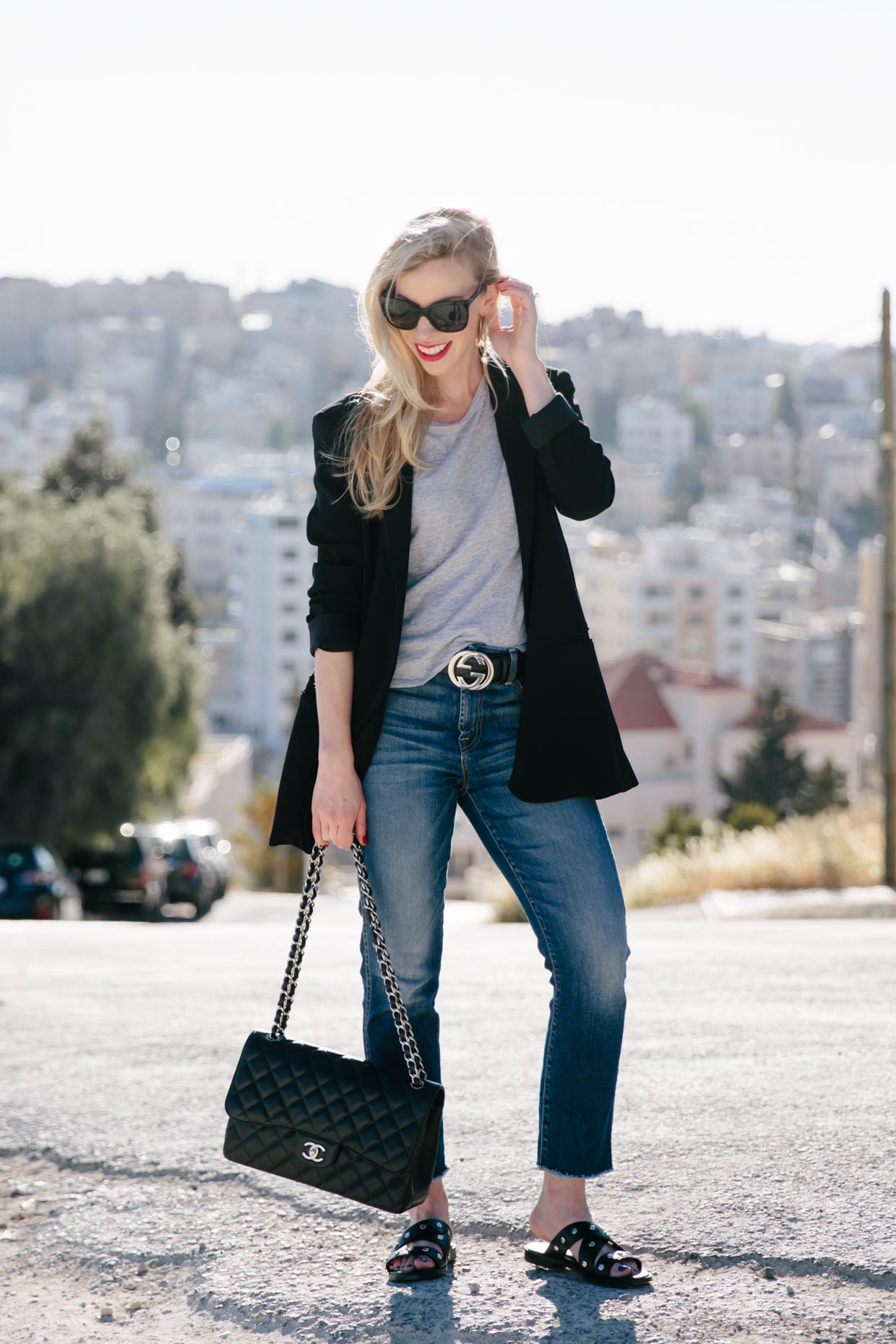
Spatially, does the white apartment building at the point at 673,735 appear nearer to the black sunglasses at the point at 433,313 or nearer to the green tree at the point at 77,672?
the green tree at the point at 77,672

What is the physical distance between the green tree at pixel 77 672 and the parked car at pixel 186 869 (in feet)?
8.42

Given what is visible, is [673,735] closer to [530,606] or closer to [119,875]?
[119,875]

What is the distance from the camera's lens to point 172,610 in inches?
1684

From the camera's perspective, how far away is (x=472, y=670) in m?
2.80

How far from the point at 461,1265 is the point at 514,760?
3.28ft

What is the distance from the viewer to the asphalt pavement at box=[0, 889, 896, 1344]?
2750 mm

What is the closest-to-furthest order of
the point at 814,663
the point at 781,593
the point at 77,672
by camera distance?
the point at 77,672 < the point at 814,663 < the point at 781,593

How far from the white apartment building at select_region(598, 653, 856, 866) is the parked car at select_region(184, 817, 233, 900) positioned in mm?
41013

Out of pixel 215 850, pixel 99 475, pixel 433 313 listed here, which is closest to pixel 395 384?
pixel 433 313

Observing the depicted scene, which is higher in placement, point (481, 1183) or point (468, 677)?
point (468, 677)

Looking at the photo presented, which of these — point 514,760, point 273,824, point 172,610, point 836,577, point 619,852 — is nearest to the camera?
point 514,760

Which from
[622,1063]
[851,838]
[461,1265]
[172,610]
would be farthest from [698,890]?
[172,610]

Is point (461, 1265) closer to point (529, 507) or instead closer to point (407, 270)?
point (529, 507)

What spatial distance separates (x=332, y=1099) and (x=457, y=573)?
97cm
